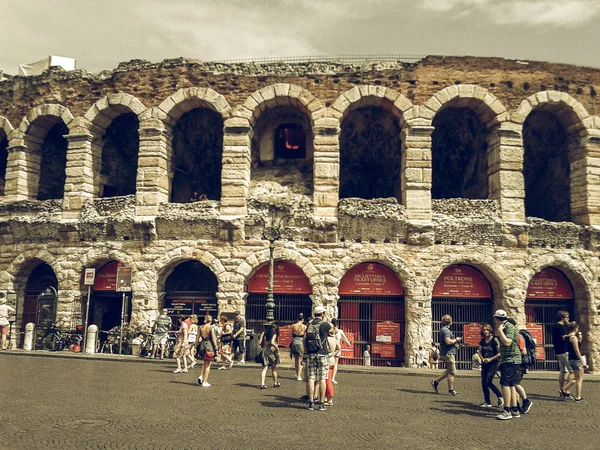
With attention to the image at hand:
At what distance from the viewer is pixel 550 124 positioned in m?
18.2

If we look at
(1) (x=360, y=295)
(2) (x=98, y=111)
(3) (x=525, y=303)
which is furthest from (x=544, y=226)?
(2) (x=98, y=111)

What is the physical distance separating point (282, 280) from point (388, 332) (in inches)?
155

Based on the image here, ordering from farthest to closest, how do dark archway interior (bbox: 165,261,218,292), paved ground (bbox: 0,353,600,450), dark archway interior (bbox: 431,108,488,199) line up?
dark archway interior (bbox: 165,261,218,292), dark archway interior (bbox: 431,108,488,199), paved ground (bbox: 0,353,600,450)

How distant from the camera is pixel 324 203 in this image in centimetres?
1628

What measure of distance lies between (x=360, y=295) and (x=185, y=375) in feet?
22.9

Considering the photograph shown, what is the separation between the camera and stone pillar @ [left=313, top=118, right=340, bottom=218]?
16.3 metres

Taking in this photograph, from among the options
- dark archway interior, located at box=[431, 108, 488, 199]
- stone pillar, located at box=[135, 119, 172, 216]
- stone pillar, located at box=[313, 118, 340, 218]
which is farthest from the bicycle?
dark archway interior, located at box=[431, 108, 488, 199]

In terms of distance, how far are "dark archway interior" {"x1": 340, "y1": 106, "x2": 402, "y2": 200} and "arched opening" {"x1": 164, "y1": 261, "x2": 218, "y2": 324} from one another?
21.2 ft

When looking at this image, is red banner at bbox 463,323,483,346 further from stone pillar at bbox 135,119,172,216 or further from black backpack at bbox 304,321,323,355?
stone pillar at bbox 135,119,172,216

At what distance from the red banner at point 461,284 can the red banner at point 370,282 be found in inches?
54.9

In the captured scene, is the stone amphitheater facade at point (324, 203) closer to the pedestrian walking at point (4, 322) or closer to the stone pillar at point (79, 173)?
the stone pillar at point (79, 173)

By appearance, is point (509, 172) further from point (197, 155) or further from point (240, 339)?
point (197, 155)

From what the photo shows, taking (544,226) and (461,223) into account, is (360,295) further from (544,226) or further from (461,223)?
(544,226)

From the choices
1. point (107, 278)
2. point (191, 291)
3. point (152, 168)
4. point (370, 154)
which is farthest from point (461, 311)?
point (107, 278)
